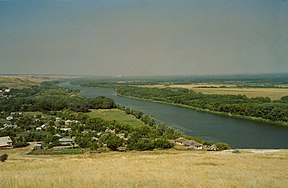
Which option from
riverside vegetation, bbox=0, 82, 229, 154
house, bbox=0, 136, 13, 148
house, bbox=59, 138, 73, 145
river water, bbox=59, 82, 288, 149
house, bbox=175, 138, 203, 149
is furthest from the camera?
river water, bbox=59, 82, 288, 149

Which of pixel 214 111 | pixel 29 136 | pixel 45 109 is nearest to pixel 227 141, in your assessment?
Answer: pixel 29 136

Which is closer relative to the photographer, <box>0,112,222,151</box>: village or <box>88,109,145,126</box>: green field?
<box>0,112,222,151</box>: village

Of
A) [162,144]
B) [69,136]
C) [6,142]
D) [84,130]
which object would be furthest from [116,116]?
[162,144]

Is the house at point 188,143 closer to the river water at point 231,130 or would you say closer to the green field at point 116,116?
the river water at point 231,130

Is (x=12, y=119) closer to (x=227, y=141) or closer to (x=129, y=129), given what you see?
(x=129, y=129)

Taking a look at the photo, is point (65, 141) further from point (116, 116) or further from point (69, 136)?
point (116, 116)

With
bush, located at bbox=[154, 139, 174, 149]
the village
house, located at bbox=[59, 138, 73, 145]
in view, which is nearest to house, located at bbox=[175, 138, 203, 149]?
the village

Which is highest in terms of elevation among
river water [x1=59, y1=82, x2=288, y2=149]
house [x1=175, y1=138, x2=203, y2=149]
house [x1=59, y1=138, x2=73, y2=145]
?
house [x1=175, y1=138, x2=203, y2=149]

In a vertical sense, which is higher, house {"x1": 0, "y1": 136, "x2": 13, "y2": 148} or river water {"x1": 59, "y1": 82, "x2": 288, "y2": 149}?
house {"x1": 0, "y1": 136, "x2": 13, "y2": 148}

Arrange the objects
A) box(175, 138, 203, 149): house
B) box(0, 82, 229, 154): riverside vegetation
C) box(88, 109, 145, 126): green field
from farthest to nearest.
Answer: box(88, 109, 145, 126): green field < box(0, 82, 229, 154): riverside vegetation < box(175, 138, 203, 149): house

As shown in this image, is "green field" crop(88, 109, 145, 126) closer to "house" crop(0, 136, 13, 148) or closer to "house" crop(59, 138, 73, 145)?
"house" crop(59, 138, 73, 145)

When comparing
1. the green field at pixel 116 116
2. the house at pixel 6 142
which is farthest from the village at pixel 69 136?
the green field at pixel 116 116
